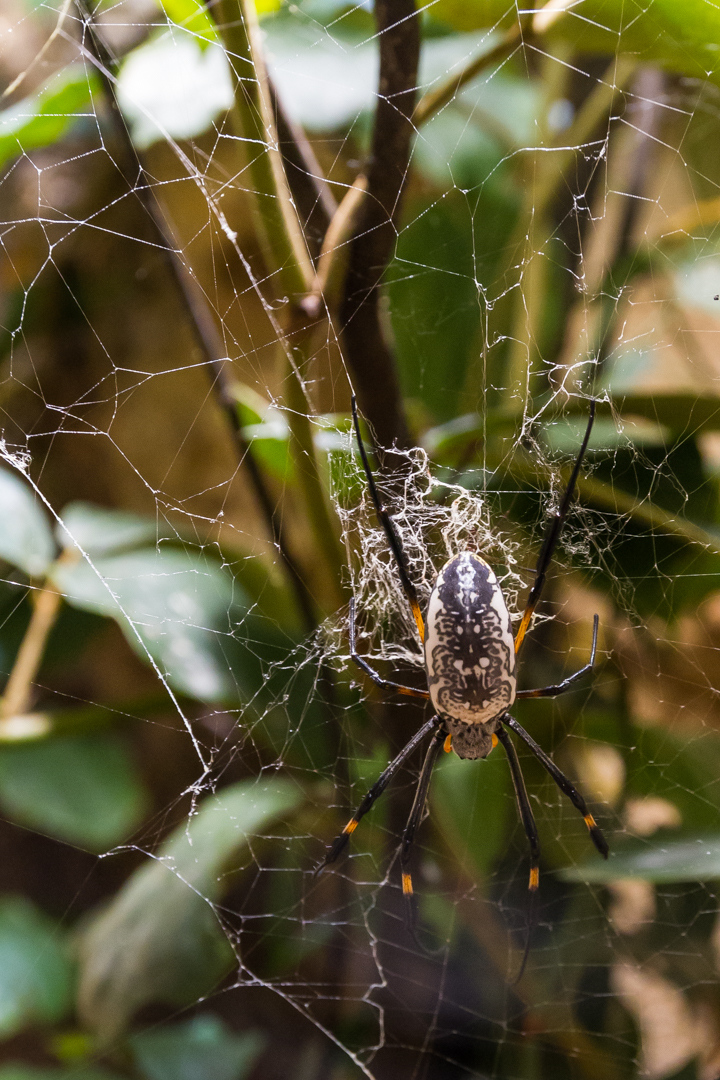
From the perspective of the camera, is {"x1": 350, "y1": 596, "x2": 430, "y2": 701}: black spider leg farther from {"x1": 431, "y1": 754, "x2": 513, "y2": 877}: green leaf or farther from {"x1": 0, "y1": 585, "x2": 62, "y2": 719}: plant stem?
{"x1": 0, "y1": 585, "x2": 62, "y2": 719}: plant stem

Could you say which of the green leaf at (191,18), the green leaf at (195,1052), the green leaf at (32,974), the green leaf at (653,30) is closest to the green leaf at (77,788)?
the green leaf at (32,974)

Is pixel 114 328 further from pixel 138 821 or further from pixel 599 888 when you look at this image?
pixel 599 888

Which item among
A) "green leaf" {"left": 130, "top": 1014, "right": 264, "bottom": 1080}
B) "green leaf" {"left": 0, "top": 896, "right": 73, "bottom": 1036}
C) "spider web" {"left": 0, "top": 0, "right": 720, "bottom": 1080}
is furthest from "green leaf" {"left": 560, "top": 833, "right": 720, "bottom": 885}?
"green leaf" {"left": 0, "top": 896, "right": 73, "bottom": 1036}

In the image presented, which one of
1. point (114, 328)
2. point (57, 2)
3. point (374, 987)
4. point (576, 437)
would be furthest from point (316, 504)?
point (114, 328)

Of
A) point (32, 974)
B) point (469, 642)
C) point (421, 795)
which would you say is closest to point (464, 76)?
point (469, 642)

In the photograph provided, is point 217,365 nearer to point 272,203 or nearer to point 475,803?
point 272,203

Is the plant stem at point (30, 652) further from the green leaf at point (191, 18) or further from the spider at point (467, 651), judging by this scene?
the green leaf at point (191, 18)
